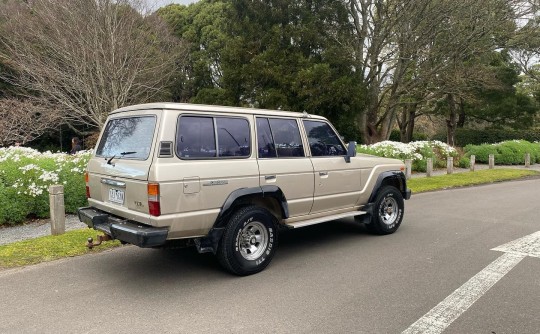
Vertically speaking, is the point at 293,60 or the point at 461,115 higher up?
the point at 293,60

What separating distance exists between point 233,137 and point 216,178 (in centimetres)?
65

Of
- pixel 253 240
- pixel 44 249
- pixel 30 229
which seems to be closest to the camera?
pixel 253 240

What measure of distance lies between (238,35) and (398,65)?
28.1 feet

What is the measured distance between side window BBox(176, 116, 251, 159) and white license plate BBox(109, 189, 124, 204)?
36.1 inches

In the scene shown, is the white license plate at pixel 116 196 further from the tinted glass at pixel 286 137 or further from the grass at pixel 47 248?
the tinted glass at pixel 286 137

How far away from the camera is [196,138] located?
4613mm

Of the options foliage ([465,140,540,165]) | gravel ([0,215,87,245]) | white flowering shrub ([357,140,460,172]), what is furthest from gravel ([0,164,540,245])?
foliage ([465,140,540,165])

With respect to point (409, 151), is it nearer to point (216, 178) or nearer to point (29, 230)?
point (216, 178)

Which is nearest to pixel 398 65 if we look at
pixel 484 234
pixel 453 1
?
pixel 453 1

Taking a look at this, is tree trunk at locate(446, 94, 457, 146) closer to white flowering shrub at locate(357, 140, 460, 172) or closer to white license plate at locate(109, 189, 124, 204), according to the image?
white flowering shrub at locate(357, 140, 460, 172)

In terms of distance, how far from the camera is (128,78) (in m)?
18.2

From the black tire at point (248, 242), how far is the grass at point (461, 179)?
323 inches

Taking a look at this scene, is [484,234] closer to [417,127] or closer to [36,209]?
[36,209]

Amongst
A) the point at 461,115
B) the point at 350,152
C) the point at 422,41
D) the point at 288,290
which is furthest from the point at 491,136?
the point at 288,290
